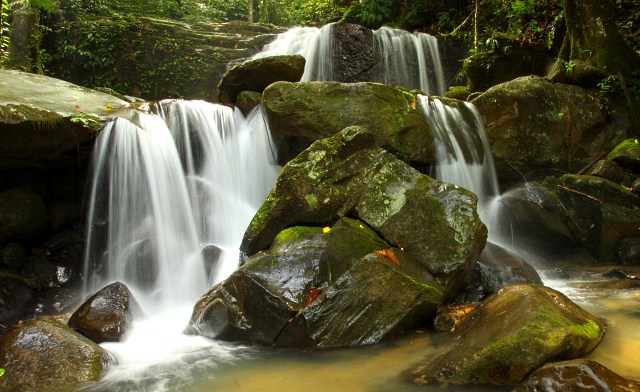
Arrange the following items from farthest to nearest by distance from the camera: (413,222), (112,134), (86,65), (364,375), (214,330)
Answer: (86,65), (112,134), (413,222), (214,330), (364,375)

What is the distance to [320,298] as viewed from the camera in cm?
409

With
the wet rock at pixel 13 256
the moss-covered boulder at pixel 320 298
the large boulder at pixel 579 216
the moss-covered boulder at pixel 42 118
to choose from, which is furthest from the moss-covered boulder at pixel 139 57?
the moss-covered boulder at pixel 320 298

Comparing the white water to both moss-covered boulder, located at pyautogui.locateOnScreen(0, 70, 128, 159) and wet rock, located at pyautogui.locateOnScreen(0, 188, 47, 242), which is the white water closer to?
moss-covered boulder, located at pyautogui.locateOnScreen(0, 70, 128, 159)

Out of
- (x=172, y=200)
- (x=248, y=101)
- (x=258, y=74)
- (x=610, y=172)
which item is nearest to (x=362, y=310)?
(x=172, y=200)

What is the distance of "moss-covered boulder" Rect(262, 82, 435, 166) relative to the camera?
6.83 m

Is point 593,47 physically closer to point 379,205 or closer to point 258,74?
point 258,74

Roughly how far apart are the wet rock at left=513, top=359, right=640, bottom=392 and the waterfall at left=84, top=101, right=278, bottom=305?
155 inches

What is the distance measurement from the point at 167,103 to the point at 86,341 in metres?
4.86

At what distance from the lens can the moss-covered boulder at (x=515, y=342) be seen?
3045 mm

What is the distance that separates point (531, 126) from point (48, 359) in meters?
8.46

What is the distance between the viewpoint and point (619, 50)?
9.21 m

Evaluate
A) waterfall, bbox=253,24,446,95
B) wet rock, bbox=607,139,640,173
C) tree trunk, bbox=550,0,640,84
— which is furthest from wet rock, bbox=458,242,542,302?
waterfall, bbox=253,24,446,95

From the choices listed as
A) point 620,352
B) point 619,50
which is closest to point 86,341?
point 620,352

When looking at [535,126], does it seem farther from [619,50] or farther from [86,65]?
[86,65]
